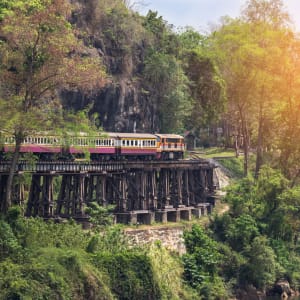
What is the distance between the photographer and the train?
39.1 metres

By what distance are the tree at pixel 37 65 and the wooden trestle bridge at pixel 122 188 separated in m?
4.21

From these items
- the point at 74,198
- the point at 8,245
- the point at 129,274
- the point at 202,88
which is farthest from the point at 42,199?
the point at 202,88

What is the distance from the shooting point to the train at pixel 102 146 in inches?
1538

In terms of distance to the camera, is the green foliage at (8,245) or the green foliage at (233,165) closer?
the green foliage at (8,245)

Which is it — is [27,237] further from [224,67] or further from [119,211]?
[224,67]

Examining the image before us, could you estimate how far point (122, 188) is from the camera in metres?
48.3

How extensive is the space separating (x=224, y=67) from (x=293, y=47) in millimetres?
11556

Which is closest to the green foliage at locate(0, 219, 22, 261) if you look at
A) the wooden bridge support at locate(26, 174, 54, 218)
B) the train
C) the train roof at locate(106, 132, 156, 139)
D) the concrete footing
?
the train

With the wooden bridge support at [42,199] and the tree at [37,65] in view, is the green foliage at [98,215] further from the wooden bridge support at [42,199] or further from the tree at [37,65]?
the tree at [37,65]

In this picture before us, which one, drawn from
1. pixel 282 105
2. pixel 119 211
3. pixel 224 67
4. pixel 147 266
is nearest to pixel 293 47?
pixel 282 105

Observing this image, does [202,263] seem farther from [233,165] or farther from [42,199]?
[233,165]

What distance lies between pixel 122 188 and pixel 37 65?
45.3 feet

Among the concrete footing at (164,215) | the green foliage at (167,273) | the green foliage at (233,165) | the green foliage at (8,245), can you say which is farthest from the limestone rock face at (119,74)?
the green foliage at (8,245)

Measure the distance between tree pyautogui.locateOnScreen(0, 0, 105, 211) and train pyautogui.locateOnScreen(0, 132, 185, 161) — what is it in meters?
1.49
